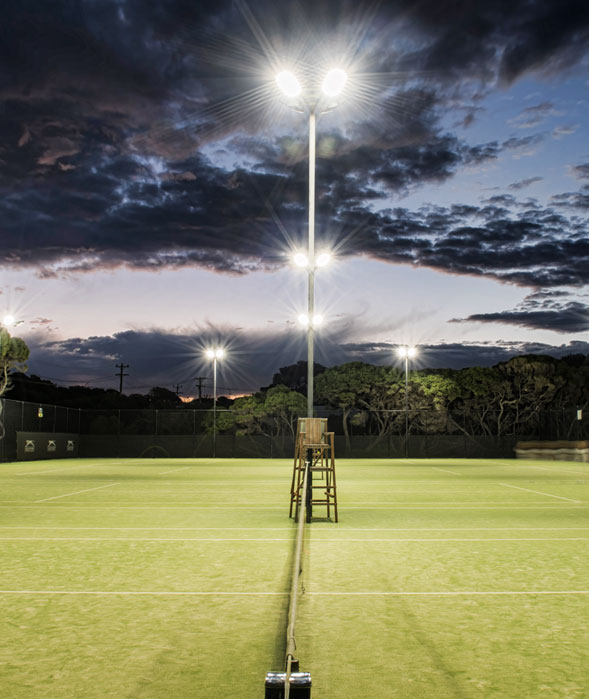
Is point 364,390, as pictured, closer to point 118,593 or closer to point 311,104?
point 311,104

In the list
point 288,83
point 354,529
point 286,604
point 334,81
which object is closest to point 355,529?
point 354,529

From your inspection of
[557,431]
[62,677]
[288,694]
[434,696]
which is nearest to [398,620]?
[434,696]

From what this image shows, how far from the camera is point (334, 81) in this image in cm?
1423

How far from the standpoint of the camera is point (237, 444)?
5019 cm

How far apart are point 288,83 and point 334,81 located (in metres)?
0.87

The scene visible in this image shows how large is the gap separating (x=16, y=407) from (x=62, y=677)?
38220mm

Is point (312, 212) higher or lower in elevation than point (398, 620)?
higher

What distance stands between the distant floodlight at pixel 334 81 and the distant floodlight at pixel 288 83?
0.53 meters

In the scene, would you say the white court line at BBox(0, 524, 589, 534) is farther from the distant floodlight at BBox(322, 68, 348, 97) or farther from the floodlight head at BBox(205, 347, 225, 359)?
the floodlight head at BBox(205, 347, 225, 359)

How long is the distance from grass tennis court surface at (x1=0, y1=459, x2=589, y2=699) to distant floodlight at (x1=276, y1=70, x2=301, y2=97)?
802 cm

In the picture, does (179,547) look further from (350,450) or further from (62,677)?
(350,450)

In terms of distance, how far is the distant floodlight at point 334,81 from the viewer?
14141 millimetres

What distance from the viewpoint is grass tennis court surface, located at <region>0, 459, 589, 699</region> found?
4496 mm

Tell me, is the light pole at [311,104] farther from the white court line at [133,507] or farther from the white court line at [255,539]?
the white court line at [255,539]
